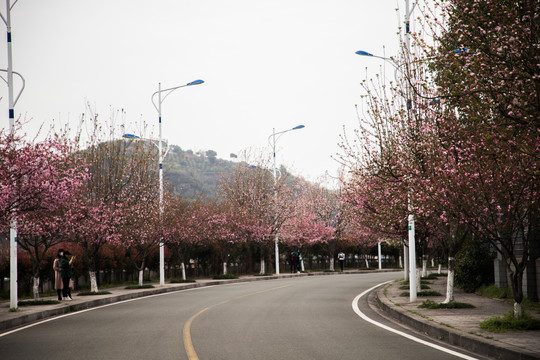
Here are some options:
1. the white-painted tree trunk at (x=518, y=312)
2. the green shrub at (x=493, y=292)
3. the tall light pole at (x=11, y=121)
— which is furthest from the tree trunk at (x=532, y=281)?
the tall light pole at (x=11, y=121)

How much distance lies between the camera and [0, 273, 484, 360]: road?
993 cm

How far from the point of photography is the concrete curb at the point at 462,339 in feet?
29.1

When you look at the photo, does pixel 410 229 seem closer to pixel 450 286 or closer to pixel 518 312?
pixel 450 286

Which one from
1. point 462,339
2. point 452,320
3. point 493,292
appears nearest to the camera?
point 462,339

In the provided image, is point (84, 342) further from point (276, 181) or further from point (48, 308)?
point (276, 181)

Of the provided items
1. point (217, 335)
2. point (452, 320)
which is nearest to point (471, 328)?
point (452, 320)

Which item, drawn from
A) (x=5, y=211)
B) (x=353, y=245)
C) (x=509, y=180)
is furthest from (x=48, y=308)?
(x=353, y=245)

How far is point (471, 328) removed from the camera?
38.2ft

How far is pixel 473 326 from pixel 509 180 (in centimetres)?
296

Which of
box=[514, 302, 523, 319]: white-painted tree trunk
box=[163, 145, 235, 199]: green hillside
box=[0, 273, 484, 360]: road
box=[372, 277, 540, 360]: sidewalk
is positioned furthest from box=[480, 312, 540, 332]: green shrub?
box=[163, 145, 235, 199]: green hillside

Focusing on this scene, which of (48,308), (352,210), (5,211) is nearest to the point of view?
(5,211)

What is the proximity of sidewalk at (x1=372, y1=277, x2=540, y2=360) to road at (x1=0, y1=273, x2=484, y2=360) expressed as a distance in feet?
2.06

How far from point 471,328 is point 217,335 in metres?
4.88

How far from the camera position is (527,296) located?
17781mm
